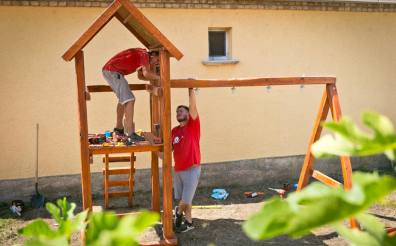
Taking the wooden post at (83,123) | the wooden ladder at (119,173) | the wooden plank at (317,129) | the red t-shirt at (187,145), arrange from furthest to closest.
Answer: the wooden ladder at (119,173)
the wooden plank at (317,129)
the red t-shirt at (187,145)
the wooden post at (83,123)

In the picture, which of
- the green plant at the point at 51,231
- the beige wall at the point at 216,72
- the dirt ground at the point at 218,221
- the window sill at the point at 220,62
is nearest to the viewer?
the green plant at the point at 51,231

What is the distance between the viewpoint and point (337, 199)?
0.54m

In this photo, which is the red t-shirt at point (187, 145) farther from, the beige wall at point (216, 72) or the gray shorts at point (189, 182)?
the beige wall at point (216, 72)

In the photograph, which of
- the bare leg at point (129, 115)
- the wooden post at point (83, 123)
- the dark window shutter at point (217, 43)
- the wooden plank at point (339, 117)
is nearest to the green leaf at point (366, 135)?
the wooden post at point (83, 123)

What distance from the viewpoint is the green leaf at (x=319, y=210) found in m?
0.54

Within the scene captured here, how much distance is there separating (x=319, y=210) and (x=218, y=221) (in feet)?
21.1

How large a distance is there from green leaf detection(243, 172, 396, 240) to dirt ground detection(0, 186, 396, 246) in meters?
5.05

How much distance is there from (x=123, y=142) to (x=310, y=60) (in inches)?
183

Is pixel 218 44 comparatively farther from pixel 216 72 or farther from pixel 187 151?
pixel 187 151

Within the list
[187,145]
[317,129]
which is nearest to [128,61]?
[187,145]

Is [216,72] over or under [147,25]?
under

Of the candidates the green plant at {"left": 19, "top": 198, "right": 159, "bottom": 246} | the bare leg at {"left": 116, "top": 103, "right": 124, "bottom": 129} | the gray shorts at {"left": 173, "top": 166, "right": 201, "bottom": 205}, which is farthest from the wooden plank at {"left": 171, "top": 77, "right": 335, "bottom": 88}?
the green plant at {"left": 19, "top": 198, "right": 159, "bottom": 246}

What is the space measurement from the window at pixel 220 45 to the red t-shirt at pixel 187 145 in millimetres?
2574

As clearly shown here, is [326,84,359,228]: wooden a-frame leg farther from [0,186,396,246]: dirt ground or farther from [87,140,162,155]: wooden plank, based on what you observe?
[87,140,162,155]: wooden plank
